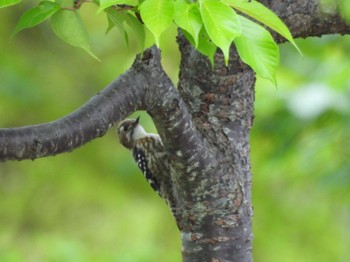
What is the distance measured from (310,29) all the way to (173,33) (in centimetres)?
496

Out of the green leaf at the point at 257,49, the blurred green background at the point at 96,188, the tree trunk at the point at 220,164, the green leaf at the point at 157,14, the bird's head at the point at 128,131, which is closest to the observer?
the green leaf at the point at 157,14

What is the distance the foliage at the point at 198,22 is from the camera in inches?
80.7

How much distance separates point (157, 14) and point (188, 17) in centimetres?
8

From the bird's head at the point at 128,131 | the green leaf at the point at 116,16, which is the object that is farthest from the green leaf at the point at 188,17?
the bird's head at the point at 128,131

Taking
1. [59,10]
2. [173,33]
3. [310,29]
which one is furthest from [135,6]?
[173,33]

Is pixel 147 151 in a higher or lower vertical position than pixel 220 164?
higher

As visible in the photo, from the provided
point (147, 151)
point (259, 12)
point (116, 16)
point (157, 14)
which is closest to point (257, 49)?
point (259, 12)

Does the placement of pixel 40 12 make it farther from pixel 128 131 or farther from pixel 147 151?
pixel 128 131

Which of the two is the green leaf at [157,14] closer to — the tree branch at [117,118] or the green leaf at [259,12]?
the green leaf at [259,12]

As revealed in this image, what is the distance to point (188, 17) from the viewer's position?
2086 mm

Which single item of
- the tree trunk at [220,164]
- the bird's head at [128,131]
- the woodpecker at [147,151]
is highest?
the bird's head at [128,131]

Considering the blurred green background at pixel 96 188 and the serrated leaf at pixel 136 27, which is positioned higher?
the blurred green background at pixel 96 188

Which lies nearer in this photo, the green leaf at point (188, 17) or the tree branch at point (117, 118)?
the green leaf at point (188, 17)

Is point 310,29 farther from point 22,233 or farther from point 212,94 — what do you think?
point 22,233
